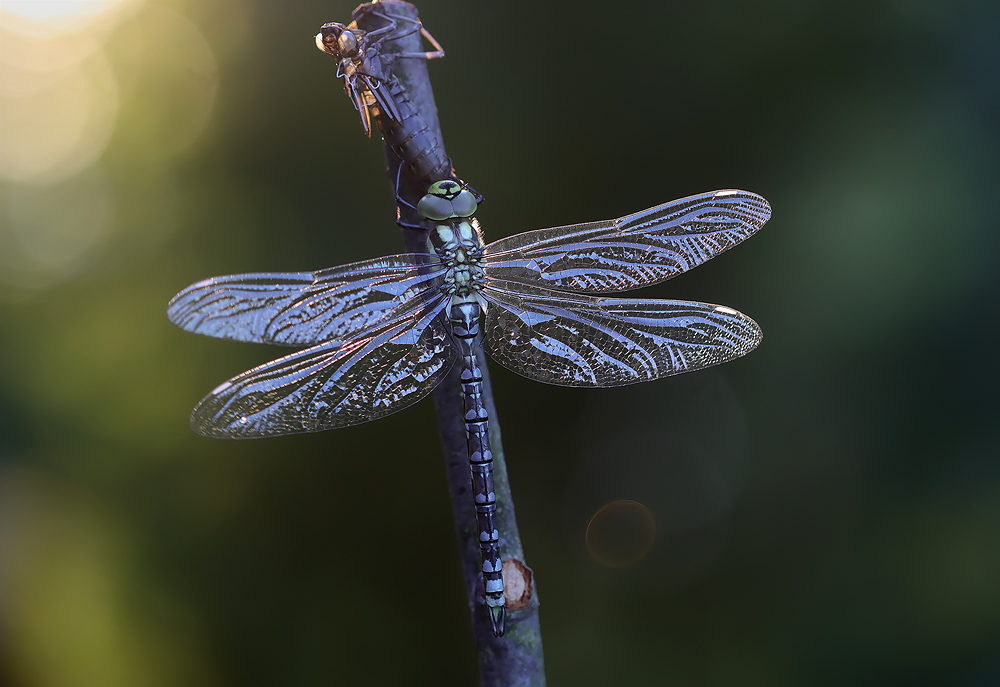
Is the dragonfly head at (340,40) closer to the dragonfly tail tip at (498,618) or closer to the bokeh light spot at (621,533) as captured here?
the dragonfly tail tip at (498,618)

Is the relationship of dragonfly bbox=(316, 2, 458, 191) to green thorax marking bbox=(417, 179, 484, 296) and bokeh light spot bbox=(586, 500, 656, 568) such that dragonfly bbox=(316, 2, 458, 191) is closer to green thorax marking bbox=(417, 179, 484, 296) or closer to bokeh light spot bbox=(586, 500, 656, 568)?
A: green thorax marking bbox=(417, 179, 484, 296)

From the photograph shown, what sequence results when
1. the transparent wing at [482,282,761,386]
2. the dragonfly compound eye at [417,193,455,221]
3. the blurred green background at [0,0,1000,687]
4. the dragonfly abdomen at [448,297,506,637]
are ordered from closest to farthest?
the dragonfly abdomen at [448,297,506,637], the dragonfly compound eye at [417,193,455,221], the transparent wing at [482,282,761,386], the blurred green background at [0,0,1000,687]

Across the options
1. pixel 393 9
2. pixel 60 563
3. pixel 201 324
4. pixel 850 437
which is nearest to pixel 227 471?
pixel 60 563

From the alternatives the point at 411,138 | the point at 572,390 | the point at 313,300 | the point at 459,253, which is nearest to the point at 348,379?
the point at 313,300

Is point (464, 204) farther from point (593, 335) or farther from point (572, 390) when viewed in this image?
point (572, 390)

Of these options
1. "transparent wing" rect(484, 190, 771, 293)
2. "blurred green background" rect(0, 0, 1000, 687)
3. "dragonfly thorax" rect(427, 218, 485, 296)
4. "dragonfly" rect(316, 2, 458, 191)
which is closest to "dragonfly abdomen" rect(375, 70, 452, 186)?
"dragonfly" rect(316, 2, 458, 191)

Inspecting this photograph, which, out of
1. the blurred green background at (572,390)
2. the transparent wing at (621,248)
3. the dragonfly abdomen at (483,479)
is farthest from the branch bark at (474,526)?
the blurred green background at (572,390)
